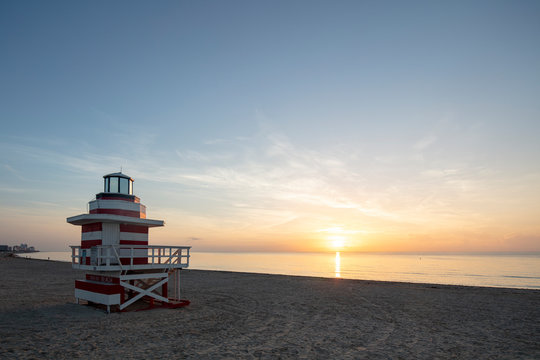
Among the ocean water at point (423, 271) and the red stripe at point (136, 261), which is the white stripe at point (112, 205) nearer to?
the red stripe at point (136, 261)

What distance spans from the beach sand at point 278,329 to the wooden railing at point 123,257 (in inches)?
81.1

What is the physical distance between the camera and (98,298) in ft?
50.0

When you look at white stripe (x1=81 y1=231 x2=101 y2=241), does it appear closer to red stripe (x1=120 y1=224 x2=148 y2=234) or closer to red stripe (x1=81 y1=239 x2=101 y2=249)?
red stripe (x1=81 y1=239 x2=101 y2=249)

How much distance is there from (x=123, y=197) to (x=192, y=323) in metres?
7.38

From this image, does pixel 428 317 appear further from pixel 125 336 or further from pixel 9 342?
pixel 9 342

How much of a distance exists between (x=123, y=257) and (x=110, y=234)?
1.50 meters

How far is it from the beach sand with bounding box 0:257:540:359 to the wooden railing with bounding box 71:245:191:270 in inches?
81.1

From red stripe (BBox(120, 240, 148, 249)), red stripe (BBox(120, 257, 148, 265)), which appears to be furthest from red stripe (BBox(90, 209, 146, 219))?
red stripe (BBox(120, 257, 148, 265))

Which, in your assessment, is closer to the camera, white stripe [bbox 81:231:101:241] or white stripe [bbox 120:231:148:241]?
white stripe [bbox 81:231:101:241]

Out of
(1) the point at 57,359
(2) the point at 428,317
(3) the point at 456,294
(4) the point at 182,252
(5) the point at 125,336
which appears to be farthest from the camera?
(3) the point at 456,294

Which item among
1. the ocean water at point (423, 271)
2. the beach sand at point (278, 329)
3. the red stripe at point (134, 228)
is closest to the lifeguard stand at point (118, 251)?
the red stripe at point (134, 228)

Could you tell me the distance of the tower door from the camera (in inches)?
619

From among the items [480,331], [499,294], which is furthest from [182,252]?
[499,294]

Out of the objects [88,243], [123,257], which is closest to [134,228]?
[123,257]
